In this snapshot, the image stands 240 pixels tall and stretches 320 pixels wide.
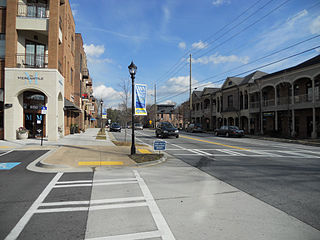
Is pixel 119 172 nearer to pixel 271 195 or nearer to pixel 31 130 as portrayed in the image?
pixel 271 195

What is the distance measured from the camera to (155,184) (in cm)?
609

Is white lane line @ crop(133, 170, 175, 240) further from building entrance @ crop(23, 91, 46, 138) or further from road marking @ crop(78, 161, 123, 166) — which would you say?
building entrance @ crop(23, 91, 46, 138)

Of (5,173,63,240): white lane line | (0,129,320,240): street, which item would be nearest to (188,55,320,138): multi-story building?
(0,129,320,240): street

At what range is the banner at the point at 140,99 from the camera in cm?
1136

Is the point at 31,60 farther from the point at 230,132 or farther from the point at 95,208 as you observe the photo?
the point at 230,132

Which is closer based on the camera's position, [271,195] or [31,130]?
[271,195]

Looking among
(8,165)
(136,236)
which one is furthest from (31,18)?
(136,236)

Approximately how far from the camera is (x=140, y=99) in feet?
37.7

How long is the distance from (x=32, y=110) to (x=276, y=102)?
27903 millimetres

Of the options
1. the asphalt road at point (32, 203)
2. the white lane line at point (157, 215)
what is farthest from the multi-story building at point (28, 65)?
the white lane line at point (157, 215)

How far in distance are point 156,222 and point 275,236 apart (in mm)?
1892

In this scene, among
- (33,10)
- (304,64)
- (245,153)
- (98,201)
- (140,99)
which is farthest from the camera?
(304,64)

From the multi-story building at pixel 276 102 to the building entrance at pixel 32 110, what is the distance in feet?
85.4

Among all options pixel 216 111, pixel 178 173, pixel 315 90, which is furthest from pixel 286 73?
pixel 178 173
